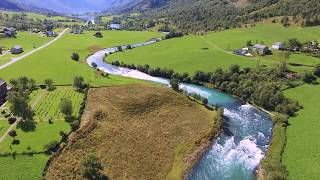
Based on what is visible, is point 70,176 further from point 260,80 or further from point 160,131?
point 260,80

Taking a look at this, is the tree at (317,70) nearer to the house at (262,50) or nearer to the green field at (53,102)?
the house at (262,50)

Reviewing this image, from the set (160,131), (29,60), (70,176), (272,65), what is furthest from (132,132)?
(29,60)

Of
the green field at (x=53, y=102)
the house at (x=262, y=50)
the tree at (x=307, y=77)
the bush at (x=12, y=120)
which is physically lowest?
the bush at (x=12, y=120)

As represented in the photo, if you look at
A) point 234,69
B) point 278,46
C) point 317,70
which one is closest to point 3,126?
point 234,69

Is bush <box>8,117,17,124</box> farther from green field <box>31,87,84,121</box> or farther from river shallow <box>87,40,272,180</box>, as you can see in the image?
river shallow <box>87,40,272,180</box>

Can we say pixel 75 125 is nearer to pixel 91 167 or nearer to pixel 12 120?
pixel 12 120

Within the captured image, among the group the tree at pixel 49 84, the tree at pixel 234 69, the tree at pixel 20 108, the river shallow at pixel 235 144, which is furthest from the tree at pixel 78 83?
the tree at pixel 234 69

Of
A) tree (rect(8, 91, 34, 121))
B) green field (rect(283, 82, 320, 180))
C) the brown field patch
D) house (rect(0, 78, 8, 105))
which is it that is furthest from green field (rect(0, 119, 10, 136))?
green field (rect(283, 82, 320, 180))
